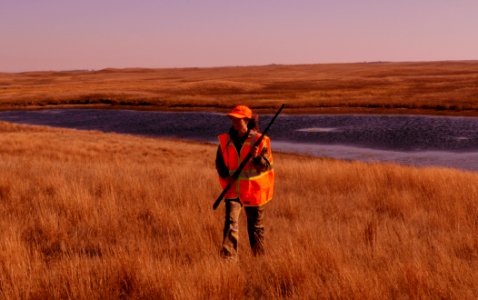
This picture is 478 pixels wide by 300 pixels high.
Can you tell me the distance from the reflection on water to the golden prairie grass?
1589 centimetres

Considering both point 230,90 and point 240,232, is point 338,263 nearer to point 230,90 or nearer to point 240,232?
point 240,232

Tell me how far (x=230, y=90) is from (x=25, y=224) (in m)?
72.7

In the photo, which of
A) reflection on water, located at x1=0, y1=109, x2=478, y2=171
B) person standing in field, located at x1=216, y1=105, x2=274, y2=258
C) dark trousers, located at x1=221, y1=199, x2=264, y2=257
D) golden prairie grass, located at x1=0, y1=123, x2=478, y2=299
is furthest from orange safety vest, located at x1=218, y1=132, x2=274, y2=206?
reflection on water, located at x1=0, y1=109, x2=478, y2=171

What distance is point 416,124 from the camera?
36812 mm

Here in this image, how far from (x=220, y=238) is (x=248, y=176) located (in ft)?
4.43

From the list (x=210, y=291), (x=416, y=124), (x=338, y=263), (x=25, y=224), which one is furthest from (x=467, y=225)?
(x=416, y=124)

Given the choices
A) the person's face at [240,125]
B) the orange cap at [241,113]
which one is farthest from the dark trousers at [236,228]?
the orange cap at [241,113]

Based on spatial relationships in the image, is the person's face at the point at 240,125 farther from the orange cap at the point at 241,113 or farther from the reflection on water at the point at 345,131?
the reflection on water at the point at 345,131

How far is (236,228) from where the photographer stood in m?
5.02

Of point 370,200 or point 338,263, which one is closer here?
point 338,263

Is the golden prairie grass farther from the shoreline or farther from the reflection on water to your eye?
the shoreline

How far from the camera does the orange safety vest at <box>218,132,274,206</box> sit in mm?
4832

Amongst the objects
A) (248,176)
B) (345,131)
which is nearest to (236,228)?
(248,176)

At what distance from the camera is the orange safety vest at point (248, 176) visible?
15.9ft
